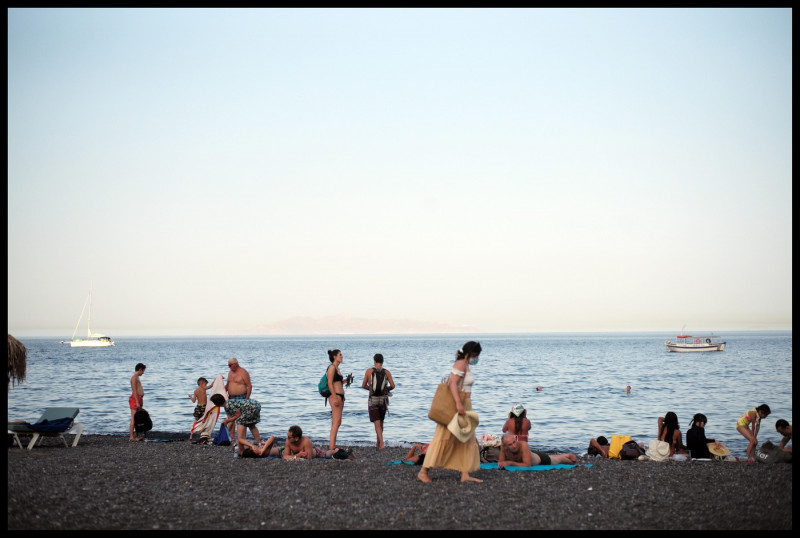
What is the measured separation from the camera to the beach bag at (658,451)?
1249 cm

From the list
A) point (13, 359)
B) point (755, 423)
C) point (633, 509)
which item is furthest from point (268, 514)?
point (755, 423)

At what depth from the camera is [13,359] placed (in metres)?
13.5

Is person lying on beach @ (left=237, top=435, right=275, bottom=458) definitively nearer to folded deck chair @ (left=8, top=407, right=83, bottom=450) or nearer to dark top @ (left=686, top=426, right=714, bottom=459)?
folded deck chair @ (left=8, top=407, right=83, bottom=450)

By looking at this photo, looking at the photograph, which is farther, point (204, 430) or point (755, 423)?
point (204, 430)

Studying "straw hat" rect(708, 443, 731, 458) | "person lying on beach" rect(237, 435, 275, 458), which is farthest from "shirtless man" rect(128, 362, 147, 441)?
"straw hat" rect(708, 443, 731, 458)

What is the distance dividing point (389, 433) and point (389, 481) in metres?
10.4

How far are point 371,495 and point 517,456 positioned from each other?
10.5 feet

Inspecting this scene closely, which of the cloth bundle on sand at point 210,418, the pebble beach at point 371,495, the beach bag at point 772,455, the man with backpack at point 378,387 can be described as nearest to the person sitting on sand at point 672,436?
Result: the beach bag at point 772,455

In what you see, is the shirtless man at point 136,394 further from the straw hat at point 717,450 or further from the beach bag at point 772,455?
the beach bag at point 772,455

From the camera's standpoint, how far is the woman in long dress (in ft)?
29.5

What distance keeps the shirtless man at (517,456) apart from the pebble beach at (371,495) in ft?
1.35

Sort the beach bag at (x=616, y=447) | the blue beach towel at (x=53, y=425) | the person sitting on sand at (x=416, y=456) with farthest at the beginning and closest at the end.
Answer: the beach bag at (x=616, y=447) < the blue beach towel at (x=53, y=425) < the person sitting on sand at (x=416, y=456)

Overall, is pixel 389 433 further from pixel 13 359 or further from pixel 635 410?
pixel 635 410

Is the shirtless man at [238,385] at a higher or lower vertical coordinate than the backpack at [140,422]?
higher
